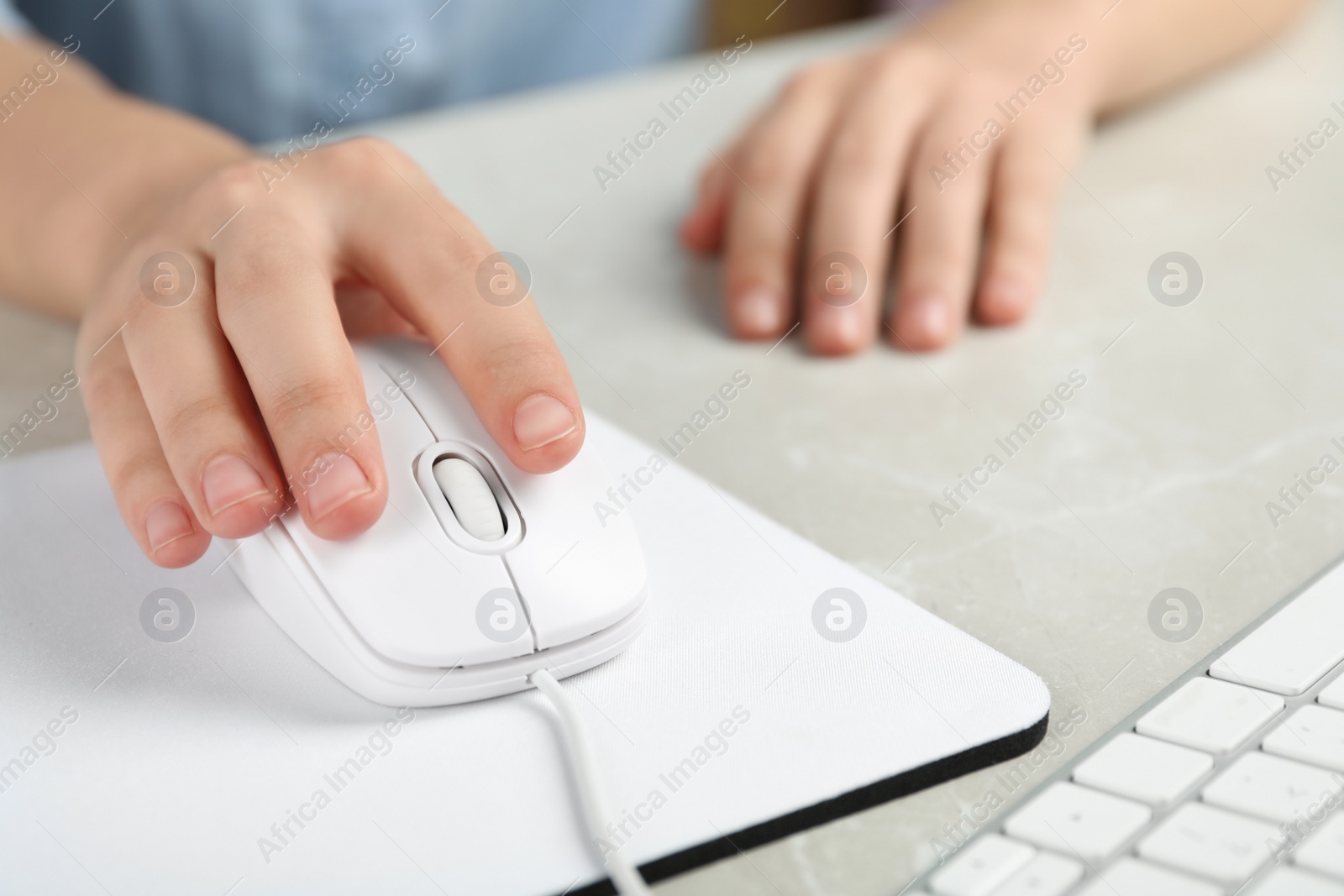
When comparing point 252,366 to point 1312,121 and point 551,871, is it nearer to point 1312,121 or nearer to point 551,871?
point 551,871

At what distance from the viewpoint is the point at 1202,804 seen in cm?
30

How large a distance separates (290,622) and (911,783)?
22 cm

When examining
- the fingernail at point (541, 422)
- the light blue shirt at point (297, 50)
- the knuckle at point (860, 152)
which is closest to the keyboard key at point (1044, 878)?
the fingernail at point (541, 422)

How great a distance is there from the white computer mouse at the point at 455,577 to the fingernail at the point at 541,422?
2 centimetres

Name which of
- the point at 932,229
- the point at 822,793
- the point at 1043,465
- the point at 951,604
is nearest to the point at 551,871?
the point at 822,793

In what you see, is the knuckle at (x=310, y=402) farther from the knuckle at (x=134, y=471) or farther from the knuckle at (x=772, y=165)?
the knuckle at (x=772, y=165)

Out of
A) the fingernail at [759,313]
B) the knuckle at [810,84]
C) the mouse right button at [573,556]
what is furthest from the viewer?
the knuckle at [810,84]

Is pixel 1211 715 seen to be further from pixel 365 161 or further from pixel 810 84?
pixel 810 84

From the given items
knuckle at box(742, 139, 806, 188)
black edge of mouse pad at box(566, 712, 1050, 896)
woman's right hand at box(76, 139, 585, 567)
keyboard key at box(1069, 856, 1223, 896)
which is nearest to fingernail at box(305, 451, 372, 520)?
woman's right hand at box(76, 139, 585, 567)

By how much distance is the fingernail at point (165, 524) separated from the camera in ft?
1.32

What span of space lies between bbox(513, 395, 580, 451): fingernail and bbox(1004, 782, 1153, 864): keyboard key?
0.65ft

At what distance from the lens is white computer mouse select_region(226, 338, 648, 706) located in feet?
1.19

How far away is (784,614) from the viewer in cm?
41

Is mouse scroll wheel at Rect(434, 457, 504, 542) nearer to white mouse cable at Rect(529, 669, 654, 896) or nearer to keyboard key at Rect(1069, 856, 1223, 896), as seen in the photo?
white mouse cable at Rect(529, 669, 654, 896)
